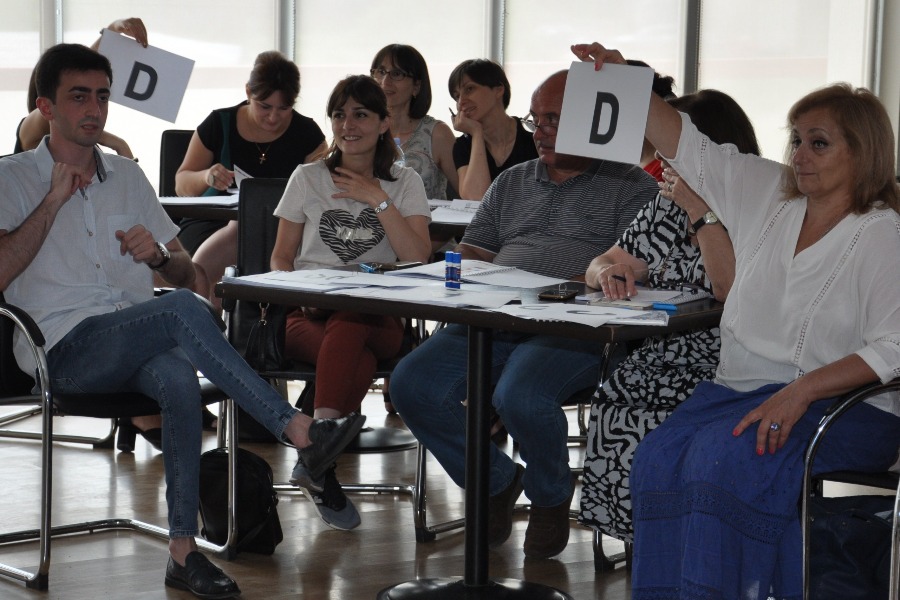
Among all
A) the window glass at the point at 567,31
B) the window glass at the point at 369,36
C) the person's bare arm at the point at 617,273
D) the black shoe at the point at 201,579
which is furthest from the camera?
the window glass at the point at 567,31

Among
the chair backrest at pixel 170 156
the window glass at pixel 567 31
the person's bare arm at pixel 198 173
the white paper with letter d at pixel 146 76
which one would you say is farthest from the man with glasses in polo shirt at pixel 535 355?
the window glass at pixel 567 31

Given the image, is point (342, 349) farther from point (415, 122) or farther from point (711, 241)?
point (415, 122)

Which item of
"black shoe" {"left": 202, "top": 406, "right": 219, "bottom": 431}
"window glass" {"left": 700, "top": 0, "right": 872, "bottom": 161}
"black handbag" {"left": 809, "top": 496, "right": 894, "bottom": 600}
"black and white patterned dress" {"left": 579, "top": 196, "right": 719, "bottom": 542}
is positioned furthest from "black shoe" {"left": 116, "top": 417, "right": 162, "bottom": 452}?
"window glass" {"left": 700, "top": 0, "right": 872, "bottom": 161}

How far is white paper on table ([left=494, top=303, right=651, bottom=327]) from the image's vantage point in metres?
2.07

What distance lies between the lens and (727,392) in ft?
7.91

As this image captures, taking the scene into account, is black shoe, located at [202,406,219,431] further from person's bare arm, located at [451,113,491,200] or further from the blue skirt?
the blue skirt

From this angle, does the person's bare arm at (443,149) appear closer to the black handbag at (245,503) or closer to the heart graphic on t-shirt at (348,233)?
the heart graphic on t-shirt at (348,233)

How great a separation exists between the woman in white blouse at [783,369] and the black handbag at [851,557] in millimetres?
69

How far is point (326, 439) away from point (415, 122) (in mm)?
2215

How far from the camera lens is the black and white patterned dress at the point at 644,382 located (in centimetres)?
259

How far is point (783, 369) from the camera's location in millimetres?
2348

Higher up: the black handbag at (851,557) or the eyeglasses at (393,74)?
the eyeglasses at (393,74)

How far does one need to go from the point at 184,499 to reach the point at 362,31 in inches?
187

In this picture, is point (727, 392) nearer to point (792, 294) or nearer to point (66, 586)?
point (792, 294)
